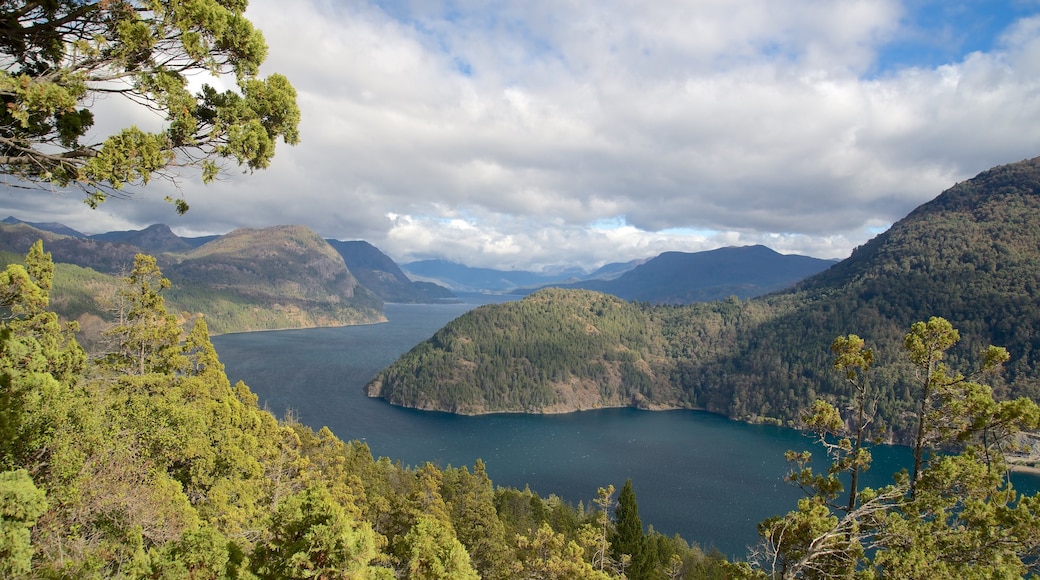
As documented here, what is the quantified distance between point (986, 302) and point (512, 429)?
16578 cm

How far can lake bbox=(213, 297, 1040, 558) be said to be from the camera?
304 feet

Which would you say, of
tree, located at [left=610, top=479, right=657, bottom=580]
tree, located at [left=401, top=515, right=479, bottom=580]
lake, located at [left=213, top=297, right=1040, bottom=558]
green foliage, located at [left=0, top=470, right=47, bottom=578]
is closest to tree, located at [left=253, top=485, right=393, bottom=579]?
green foliage, located at [left=0, top=470, right=47, bottom=578]

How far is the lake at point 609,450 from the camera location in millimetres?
92562

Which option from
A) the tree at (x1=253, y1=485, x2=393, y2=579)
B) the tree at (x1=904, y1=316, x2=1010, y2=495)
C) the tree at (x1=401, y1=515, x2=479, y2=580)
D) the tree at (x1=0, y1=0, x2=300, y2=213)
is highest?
the tree at (x1=0, y1=0, x2=300, y2=213)

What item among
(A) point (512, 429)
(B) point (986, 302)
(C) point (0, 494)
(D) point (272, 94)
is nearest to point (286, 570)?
(C) point (0, 494)

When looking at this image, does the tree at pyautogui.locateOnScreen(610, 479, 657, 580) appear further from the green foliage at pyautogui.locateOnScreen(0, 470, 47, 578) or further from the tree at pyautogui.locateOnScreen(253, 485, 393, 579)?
the green foliage at pyautogui.locateOnScreen(0, 470, 47, 578)

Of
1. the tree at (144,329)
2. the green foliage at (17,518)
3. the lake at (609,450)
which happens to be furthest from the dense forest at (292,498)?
the lake at (609,450)

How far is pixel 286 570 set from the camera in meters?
11.5

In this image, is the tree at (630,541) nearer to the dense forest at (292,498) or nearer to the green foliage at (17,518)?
the dense forest at (292,498)

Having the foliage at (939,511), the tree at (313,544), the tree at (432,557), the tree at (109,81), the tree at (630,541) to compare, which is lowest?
the tree at (630,541)

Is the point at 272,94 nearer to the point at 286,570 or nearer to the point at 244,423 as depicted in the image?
the point at 286,570

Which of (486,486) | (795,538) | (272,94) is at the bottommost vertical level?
(486,486)

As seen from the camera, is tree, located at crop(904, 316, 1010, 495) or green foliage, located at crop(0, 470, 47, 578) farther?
tree, located at crop(904, 316, 1010, 495)

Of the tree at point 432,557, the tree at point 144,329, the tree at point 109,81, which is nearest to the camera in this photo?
the tree at point 109,81
